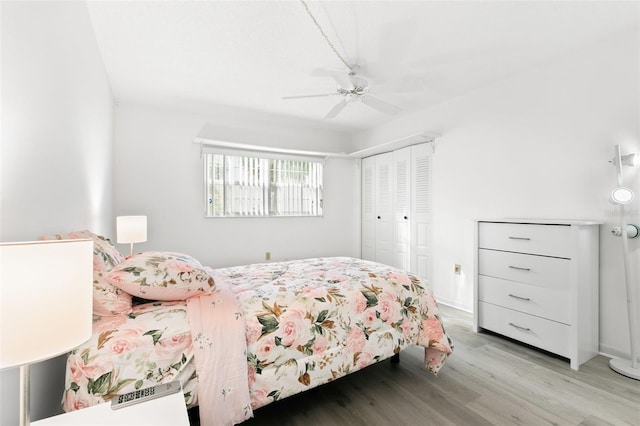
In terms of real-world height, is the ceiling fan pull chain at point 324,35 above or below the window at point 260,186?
above

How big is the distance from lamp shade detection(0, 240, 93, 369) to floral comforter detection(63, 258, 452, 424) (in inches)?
29.8

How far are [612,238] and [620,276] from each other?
0.30 m

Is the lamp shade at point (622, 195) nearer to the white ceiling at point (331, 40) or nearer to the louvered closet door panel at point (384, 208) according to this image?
the white ceiling at point (331, 40)

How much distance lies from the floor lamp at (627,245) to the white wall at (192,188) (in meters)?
3.66

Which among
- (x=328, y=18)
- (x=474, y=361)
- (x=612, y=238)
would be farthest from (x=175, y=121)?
(x=612, y=238)

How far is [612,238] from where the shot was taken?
251 centimetres

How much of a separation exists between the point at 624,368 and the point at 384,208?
310 centimetres

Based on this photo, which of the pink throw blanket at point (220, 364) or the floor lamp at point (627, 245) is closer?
the pink throw blanket at point (220, 364)

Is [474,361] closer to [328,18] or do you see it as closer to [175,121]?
[328,18]

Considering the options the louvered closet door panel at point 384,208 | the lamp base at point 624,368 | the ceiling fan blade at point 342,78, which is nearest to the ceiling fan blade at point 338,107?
the ceiling fan blade at point 342,78

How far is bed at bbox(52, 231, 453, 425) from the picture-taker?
4.33 ft

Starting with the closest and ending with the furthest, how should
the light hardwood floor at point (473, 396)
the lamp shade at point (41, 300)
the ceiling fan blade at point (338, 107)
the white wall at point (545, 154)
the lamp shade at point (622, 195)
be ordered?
the lamp shade at point (41, 300) → the light hardwood floor at point (473, 396) → the lamp shade at point (622, 195) → the white wall at point (545, 154) → the ceiling fan blade at point (338, 107)

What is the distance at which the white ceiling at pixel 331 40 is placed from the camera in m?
2.12

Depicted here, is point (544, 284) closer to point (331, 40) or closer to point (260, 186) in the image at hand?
point (331, 40)
